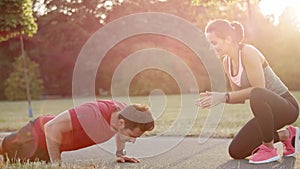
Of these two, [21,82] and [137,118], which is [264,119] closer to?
[137,118]

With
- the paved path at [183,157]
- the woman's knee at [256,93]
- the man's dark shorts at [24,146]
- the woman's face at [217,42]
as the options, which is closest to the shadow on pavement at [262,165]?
the paved path at [183,157]

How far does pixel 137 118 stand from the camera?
3412 mm

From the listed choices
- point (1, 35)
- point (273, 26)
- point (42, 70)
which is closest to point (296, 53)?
point (273, 26)

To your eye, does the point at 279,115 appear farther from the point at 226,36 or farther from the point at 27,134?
the point at 27,134

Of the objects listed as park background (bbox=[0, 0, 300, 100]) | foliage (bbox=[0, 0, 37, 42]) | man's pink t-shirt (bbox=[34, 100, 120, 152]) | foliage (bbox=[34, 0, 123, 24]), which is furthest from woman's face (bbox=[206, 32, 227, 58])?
foliage (bbox=[34, 0, 123, 24])

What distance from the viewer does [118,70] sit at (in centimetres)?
2469

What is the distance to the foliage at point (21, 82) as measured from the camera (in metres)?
24.9

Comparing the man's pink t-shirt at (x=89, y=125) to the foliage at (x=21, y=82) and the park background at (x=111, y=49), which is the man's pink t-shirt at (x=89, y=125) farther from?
the foliage at (x=21, y=82)

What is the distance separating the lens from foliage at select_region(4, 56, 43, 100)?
979 inches

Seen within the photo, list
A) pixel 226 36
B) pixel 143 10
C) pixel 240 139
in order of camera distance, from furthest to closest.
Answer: pixel 143 10 → pixel 240 139 → pixel 226 36

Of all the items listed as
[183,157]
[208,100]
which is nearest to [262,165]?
[208,100]

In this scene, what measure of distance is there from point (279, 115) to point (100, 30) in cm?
2487

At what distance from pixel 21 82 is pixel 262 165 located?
22425 millimetres

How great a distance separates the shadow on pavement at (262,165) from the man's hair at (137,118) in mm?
711
